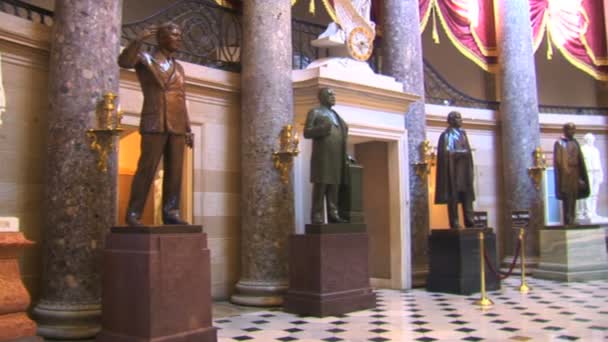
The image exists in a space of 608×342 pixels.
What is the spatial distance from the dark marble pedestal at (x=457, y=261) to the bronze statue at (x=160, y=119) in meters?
4.59

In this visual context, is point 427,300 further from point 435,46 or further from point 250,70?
point 435,46

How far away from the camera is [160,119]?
4.97 m

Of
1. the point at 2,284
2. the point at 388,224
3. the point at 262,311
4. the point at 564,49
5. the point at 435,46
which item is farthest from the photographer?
the point at 435,46

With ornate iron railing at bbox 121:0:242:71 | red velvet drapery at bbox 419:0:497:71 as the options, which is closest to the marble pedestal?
red velvet drapery at bbox 419:0:497:71

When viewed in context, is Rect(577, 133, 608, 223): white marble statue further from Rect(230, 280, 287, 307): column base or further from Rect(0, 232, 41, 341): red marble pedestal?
Rect(0, 232, 41, 341): red marble pedestal

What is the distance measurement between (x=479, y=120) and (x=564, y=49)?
2.79 m

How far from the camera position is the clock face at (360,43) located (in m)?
8.70

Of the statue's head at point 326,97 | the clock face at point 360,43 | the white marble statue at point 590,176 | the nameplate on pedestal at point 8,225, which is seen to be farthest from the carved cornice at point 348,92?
the white marble statue at point 590,176

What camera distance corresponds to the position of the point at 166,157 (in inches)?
201

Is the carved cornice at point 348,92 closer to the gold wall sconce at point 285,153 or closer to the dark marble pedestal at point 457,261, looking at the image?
the gold wall sconce at point 285,153

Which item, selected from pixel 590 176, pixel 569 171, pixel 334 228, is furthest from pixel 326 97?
pixel 590 176

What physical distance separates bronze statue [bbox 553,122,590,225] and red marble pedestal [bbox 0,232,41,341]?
8.44m

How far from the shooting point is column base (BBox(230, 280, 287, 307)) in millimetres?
7355

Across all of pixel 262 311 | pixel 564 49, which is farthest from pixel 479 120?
pixel 262 311
